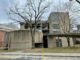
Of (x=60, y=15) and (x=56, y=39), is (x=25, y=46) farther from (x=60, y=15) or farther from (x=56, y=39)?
(x=60, y=15)

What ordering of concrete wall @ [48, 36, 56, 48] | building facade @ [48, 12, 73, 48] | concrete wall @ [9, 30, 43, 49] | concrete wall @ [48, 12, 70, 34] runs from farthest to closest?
concrete wall @ [48, 12, 70, 34] → building facade @ [48, 12, 73, 48] → concrete wall @ [48, 36, 56, 48] → concrete wall @ [9, 30, 43, 49]

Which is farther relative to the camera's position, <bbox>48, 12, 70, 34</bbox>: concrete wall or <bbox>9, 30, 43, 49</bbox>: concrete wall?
<bbox>48, 12, 70, 34</bbox>: concrete wall

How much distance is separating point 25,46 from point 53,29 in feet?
39.2

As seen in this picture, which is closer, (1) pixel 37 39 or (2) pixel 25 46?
(2) pixel 25 46

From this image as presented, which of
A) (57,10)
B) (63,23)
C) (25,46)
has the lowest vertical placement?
→ (25,46)

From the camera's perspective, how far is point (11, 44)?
95.4 feet

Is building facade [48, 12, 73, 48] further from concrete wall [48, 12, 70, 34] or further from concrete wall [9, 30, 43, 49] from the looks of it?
concrete wall [9, 30, 43, 49]

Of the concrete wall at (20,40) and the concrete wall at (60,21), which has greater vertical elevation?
the concrete wall at (60,21)

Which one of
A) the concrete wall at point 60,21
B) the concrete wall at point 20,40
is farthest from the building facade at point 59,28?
the concrete wall at point 20,40

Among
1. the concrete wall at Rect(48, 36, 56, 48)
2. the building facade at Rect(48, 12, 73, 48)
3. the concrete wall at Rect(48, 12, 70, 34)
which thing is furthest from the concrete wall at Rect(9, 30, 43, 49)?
the concrete wall at Rect(48, 12, 70, 34)

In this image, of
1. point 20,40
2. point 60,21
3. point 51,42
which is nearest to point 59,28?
point 60,21

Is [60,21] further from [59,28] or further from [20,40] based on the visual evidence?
[20,40]

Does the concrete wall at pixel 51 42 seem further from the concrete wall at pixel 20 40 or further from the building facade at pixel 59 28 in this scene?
the concrete wall at pixel 20 40

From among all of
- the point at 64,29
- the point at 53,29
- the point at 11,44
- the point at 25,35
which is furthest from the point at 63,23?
the point at 11,44
